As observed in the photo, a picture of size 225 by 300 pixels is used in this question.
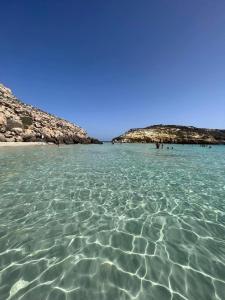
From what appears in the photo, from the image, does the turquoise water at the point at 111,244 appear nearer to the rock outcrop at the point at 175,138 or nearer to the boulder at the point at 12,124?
the boulder at the point at 12,124

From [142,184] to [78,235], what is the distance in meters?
8.80

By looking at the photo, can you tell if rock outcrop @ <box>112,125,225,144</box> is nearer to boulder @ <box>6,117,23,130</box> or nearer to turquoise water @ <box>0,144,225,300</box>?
boulder @ <box>6,117,23,130</box>

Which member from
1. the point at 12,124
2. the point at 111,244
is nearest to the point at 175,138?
the point at 12,124

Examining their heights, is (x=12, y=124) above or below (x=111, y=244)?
above

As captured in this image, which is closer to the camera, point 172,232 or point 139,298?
point 139,298

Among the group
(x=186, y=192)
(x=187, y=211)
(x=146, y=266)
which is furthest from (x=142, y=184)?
(x=146, y=266)

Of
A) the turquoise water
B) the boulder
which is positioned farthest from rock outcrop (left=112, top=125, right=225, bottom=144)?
the turquoise water

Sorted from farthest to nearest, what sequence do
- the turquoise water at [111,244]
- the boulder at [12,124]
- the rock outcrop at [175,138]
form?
the rock outcrop at [175,138]
the boulder at [12,124]
the turquoise water at [111,244]

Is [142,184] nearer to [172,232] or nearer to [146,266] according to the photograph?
[172,232]

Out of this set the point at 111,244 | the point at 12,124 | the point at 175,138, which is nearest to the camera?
the point at 111,244

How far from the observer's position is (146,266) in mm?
5902

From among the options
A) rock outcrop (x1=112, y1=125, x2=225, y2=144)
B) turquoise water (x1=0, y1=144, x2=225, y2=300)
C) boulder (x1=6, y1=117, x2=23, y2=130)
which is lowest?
turquoise water (x1=0, y1=144, x2=225, y2=300)

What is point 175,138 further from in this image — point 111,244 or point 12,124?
point 111,244

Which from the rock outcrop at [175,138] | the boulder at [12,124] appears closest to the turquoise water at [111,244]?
the boulder at [12,124]
